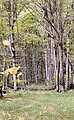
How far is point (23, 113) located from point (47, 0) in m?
7.18

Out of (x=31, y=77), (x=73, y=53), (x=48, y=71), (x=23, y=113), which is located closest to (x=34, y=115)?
(x=23, y=113)

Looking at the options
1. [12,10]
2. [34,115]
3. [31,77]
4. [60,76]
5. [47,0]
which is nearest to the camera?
[34,115]

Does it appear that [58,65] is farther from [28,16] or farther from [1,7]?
[1,7]

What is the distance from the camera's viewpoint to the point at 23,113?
7.61 meters

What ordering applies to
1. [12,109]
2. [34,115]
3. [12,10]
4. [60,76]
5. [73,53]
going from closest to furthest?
[34,115] < [12,109] < [60,76] < [12,10] < [73,53]

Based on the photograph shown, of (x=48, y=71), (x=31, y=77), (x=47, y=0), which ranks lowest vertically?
(x=31, y=77)

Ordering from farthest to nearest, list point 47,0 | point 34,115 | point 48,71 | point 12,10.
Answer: point 48,71, point 12,10, point 47,0, point 34,115

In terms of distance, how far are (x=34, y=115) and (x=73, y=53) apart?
12848 mm

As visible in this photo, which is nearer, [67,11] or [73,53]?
[67,11]

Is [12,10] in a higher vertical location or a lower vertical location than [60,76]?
higher

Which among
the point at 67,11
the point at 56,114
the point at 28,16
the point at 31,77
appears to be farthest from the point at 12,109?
the point at 31,77

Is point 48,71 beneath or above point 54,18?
beneath

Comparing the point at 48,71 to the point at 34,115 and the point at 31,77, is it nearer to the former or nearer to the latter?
the point at 31,77

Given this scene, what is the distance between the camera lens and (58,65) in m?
14.5
